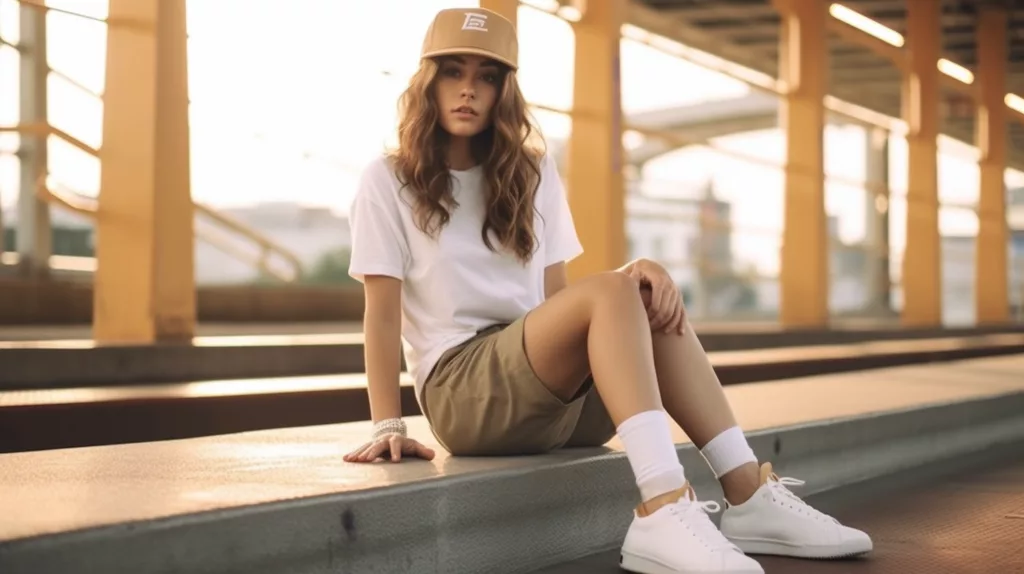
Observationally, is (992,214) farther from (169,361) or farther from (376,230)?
(376,230)

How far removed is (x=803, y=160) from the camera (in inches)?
548

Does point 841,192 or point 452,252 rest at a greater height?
point 841,192

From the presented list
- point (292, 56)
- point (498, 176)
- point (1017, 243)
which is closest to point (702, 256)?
point (292, 56)

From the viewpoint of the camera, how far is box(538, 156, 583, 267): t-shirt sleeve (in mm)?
3316

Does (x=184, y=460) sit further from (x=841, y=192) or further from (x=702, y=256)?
(x=841, y=192)

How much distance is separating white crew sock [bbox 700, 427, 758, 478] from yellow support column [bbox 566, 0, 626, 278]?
20.9ft

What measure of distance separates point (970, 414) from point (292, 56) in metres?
5.54

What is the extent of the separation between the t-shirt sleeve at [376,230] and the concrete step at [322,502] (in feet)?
1.45

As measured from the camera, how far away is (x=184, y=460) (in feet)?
9.52

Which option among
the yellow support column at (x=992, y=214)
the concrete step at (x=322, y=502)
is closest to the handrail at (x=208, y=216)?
the concrete step at (x=322, y=502)

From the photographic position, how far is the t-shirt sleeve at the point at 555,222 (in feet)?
10.9

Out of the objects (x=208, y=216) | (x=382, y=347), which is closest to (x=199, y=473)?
(x=382, y=347)

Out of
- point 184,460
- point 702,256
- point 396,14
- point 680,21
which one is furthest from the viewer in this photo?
point 702,256

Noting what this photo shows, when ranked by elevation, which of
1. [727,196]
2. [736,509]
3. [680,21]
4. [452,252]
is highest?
[680,21]
